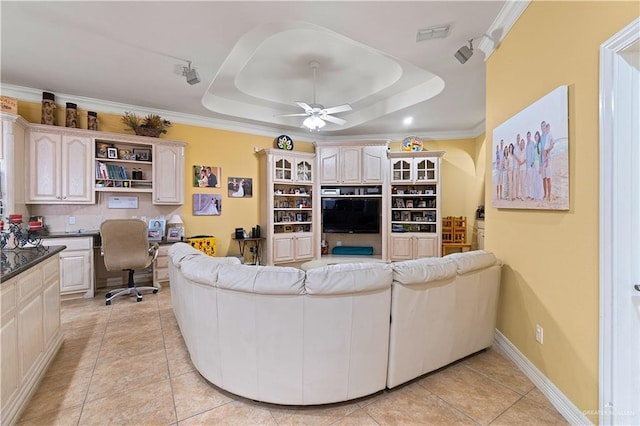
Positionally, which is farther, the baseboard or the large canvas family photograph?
the large canvas family photograph

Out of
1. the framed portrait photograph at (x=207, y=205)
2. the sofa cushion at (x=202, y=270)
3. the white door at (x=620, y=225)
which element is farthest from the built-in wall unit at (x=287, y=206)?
the white door at (x=620, y=225)

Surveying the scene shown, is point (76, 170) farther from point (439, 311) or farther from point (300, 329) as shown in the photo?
point (439, 311)

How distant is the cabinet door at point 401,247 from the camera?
558 centimetres

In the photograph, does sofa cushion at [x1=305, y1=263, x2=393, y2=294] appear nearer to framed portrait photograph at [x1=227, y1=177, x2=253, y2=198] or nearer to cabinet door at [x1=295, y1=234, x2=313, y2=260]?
cabinet door at [x1=295, y1=234, x2=313, y2=260]

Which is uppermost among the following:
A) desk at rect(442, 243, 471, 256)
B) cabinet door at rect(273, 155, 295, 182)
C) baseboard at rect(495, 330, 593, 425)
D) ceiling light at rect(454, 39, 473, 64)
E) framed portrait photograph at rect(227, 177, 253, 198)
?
ceiling light at rect(454, 39, 473, 64)

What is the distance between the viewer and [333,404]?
1.82 metres

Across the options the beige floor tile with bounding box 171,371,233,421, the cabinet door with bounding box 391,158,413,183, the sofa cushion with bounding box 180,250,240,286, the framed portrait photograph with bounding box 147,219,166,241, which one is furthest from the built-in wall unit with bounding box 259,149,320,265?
the sofa cushion with bounding box 180,250,240,286

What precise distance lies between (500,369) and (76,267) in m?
4.97

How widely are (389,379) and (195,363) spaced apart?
56.2 inches

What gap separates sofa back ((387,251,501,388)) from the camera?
6.15 ft

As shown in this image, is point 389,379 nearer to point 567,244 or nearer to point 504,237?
point 567,244

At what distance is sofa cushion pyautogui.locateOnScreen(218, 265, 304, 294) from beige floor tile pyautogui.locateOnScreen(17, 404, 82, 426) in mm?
1173

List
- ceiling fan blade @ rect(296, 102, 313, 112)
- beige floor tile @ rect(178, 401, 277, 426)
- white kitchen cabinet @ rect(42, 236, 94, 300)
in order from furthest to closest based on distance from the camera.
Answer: white kitchen cabinet @ rect(42, 236, 94, 300)
ceiling fan blade @ rect(296, 102, 313, 112)
beige floor tile @ rect(178, 401, 277, 426)

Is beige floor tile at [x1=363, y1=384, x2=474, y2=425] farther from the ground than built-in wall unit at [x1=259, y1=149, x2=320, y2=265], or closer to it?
closer to it
